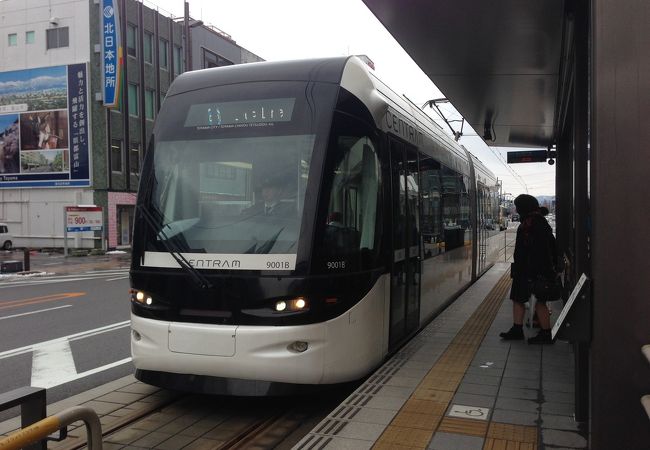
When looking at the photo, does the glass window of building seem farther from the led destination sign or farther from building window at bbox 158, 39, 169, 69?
the led destination sign

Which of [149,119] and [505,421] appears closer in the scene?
[505,421]

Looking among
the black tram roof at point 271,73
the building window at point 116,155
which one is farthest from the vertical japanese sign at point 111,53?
the black tram roof at point 271,73

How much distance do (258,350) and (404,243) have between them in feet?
8.47

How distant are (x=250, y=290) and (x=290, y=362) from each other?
2.25ft

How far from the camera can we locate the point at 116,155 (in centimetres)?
3516

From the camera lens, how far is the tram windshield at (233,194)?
513 cm

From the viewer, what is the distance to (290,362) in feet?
15.9

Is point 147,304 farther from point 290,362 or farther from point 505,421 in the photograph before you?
point 505,421

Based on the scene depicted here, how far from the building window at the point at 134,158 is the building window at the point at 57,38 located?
6767 millimetres

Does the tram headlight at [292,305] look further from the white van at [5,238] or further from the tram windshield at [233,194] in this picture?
the white van at [5,238]

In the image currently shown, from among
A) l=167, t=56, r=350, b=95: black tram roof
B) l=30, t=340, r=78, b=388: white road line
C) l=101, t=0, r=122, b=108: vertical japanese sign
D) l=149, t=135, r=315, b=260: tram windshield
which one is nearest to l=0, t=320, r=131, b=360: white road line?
l=30, t=340, r=78, b=388: white road line

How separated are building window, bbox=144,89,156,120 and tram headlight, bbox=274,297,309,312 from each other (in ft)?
115

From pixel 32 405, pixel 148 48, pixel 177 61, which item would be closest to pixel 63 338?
pixel 32 405

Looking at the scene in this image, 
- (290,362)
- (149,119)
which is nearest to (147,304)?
(290,362)
